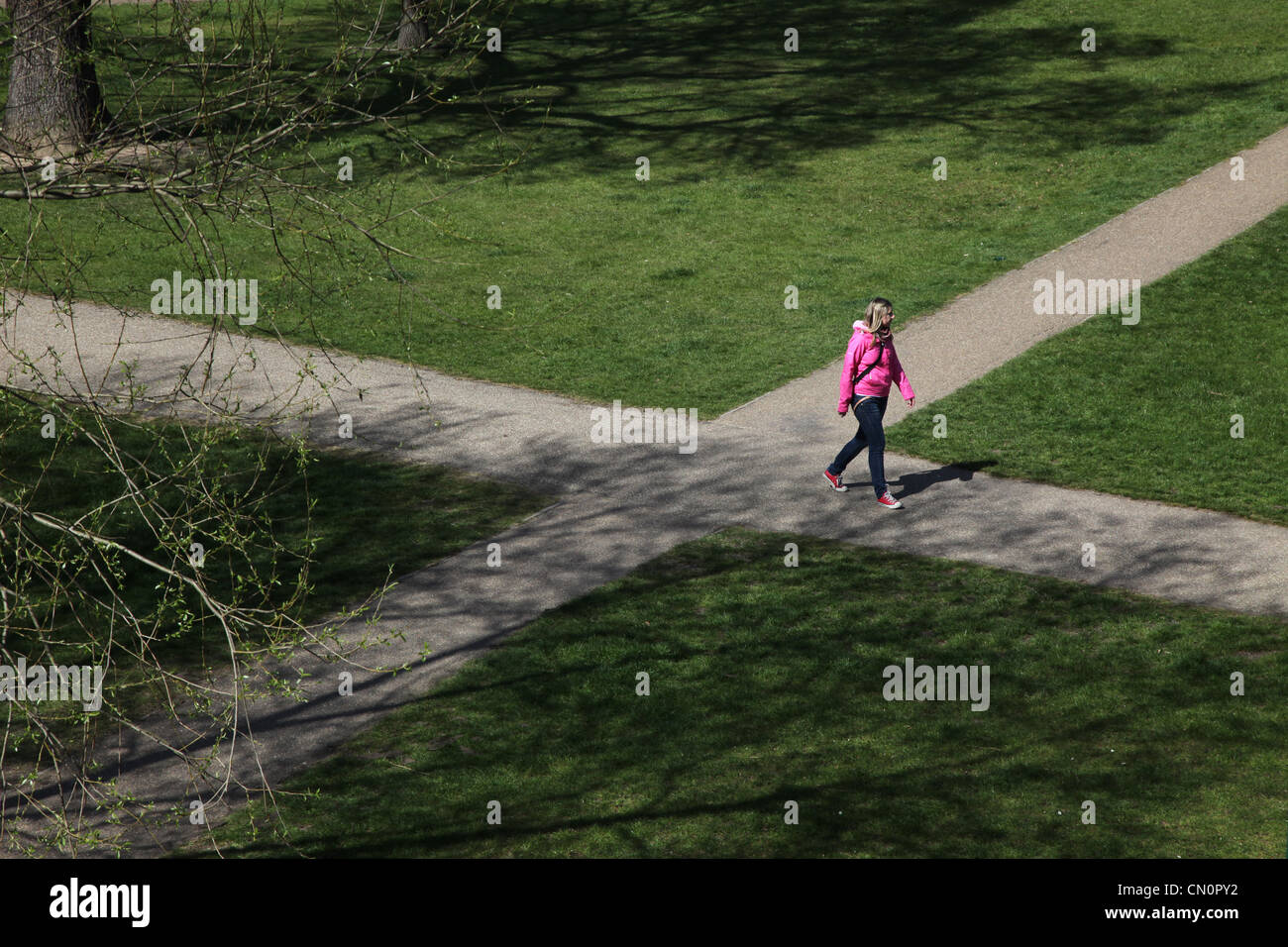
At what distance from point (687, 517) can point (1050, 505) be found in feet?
9.94

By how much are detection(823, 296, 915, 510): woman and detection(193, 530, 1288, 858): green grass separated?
130cm

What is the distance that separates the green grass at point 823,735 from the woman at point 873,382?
4.25 feet

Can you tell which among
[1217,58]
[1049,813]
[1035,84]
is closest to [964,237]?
[1035,84]

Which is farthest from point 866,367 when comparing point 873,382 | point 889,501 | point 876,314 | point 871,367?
point 889,501

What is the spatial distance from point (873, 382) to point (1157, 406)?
3.67 meters

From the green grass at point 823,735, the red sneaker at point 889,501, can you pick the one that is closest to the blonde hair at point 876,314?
the red sneaker at point 889,501

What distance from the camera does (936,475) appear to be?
1255 cm

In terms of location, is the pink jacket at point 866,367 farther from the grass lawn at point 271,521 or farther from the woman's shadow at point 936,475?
the grass lawn at point 271,521

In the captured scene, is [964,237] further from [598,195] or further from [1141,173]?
[598,195]

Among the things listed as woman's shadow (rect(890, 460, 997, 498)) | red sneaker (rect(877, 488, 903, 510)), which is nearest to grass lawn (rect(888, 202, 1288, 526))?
woman's shadow (rect(890, 460, 997, 498))

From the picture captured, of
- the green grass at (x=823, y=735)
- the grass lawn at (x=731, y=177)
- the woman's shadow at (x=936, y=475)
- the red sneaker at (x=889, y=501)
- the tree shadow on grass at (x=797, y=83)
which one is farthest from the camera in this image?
the tree shadow on grass at (x=797, y=83)

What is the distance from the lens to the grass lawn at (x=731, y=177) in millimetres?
16234
